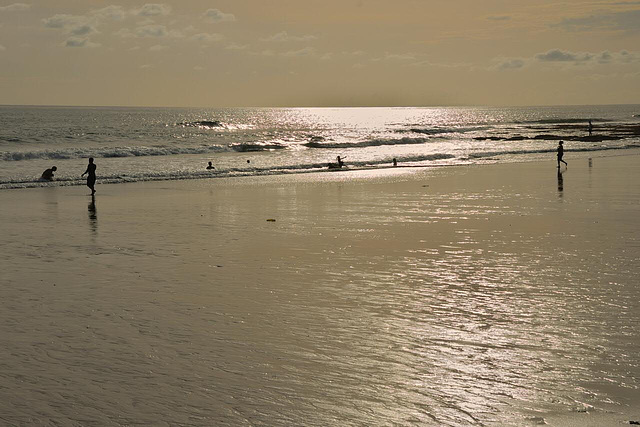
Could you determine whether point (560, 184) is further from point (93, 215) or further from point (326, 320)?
point (326, 320)

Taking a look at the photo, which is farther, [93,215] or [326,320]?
[93,215]

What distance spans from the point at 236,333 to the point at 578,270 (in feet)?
21.4

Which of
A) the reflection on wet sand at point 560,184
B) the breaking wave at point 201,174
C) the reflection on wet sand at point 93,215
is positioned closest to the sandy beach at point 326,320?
the reflection on wet sand at point 93,215

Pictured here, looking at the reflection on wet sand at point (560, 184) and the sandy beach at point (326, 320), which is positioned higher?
the reflection on wet sand at point (560, 184)

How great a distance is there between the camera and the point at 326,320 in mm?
9562

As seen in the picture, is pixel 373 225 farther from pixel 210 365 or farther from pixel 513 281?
pixel 210 365

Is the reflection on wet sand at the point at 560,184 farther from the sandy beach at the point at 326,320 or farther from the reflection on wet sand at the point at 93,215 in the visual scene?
the reflection on wet sand at the point at 93,215

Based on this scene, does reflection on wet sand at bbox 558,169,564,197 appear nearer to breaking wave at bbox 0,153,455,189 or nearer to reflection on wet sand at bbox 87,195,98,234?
breaking wave at bbox 0,153,455,189

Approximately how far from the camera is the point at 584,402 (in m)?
6.70

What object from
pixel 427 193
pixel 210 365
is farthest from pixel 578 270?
pixel 427 193

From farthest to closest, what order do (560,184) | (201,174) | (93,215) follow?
(201,174) → (560,184) → (93,215)

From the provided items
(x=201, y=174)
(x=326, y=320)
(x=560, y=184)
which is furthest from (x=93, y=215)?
(x=201, y=174)

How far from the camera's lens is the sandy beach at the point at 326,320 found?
6.84 metres

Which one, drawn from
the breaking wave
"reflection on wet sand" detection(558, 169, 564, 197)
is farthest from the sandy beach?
the breaking wave
